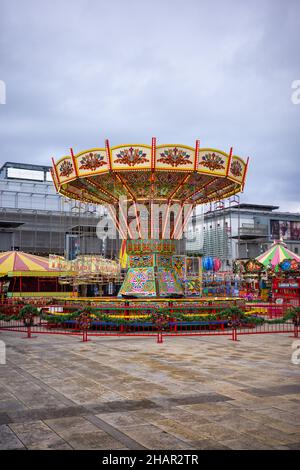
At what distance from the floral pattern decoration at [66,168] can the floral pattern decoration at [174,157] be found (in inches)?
147

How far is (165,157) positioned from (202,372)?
9359 mm

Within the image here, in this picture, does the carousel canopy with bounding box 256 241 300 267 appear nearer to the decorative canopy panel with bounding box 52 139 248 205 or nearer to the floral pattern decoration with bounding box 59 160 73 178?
the decorative canopy panel with bounding box 52 139 248 205

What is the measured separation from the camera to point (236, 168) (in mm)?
18922

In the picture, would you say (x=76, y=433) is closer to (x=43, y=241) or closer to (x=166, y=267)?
(x=166, y=267)

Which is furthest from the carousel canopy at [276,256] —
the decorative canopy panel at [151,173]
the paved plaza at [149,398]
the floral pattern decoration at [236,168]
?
the paved plaza at [149,398]

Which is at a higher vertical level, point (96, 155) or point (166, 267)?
point (96, 155)

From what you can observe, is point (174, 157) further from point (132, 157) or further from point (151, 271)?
point (151, 271)

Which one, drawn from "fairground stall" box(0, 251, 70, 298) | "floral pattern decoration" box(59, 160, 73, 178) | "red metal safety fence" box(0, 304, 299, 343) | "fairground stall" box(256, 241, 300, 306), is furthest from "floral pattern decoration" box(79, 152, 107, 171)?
"fairground stall" box(256, 241, 300, 306)

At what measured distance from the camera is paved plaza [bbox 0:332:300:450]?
538 centimetres

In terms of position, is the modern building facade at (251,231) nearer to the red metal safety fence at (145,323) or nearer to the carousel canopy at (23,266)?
the carousel canopy at (23,266)

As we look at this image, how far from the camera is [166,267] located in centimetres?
2062

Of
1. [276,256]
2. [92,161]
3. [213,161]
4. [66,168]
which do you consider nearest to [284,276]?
[276,256]

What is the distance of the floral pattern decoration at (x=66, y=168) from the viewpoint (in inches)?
726

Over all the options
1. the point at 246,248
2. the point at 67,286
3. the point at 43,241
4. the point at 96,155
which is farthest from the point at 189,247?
the point at 96,155
